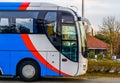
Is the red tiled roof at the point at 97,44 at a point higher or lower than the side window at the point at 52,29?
lower

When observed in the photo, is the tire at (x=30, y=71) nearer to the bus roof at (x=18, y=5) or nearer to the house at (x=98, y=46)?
the bus roof at (x=18, y=5)

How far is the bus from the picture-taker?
1822cm

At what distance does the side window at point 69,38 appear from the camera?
18219 mm

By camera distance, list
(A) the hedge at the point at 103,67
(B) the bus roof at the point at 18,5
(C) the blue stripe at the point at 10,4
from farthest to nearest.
Result: 1. (A) the hedge at the point at 103,67
2. (C) the blue stripe at the point at 10,4
3. (B) the bus roof at the point at 18,5

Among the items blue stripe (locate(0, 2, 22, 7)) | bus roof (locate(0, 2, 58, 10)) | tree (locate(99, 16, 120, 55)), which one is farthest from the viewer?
tree (locate(99, 16, 120, 55))

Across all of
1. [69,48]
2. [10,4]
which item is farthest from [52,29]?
[10,4]

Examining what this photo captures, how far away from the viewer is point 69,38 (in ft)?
59.9

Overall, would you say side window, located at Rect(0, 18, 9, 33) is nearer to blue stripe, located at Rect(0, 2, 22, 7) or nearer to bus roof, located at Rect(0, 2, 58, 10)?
bus roof, located at Rect(0, 2, 58, 10)

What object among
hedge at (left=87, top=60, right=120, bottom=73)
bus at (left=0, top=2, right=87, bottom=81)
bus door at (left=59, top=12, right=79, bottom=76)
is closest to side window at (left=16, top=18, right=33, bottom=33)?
bus at (left=0, top=2, right=87, bottom=81)

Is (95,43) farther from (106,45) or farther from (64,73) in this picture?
(64,73)

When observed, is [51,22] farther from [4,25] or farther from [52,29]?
[4,25]

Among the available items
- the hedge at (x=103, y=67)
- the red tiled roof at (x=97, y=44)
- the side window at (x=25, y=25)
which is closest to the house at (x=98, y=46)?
the red tiled roof at (x=97, y=44)

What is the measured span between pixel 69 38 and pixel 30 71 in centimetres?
224

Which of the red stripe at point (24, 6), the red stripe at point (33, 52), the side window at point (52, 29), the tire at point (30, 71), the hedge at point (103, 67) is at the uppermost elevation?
the red stripe at point (24, 6)
